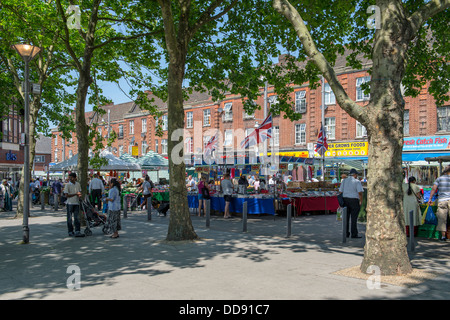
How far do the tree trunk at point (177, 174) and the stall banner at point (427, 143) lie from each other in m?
25.4

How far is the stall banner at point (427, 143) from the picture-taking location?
30.0m

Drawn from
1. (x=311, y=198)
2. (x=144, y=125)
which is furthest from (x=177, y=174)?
(x=144, y=125)

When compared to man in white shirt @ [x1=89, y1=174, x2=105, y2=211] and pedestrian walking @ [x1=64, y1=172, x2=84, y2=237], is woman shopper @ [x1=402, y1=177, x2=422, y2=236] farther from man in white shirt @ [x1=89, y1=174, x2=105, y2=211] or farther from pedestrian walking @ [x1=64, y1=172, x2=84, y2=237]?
man in white shirt @ [x1=89, y1=174, x2=105, y2=211]

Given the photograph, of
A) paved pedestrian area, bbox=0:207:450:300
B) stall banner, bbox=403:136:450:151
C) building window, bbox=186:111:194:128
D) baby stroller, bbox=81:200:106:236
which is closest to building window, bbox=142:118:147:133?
building window, bbox=186:111:194:128

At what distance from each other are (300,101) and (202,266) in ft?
108

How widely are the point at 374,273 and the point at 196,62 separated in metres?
11.1

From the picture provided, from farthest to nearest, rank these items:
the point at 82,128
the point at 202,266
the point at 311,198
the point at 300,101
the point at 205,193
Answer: the point at 300,101 → the point at 311,198 → the point at 205,193 → the point at 82,128 → the point at 202,266

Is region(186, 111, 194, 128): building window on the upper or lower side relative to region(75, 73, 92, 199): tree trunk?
upper

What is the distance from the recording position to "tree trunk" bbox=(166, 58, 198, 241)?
1076cm

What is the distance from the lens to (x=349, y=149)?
117ft

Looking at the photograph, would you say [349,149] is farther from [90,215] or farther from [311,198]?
[90,215]

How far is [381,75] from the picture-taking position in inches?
279

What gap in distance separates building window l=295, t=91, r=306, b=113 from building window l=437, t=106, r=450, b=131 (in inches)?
461
